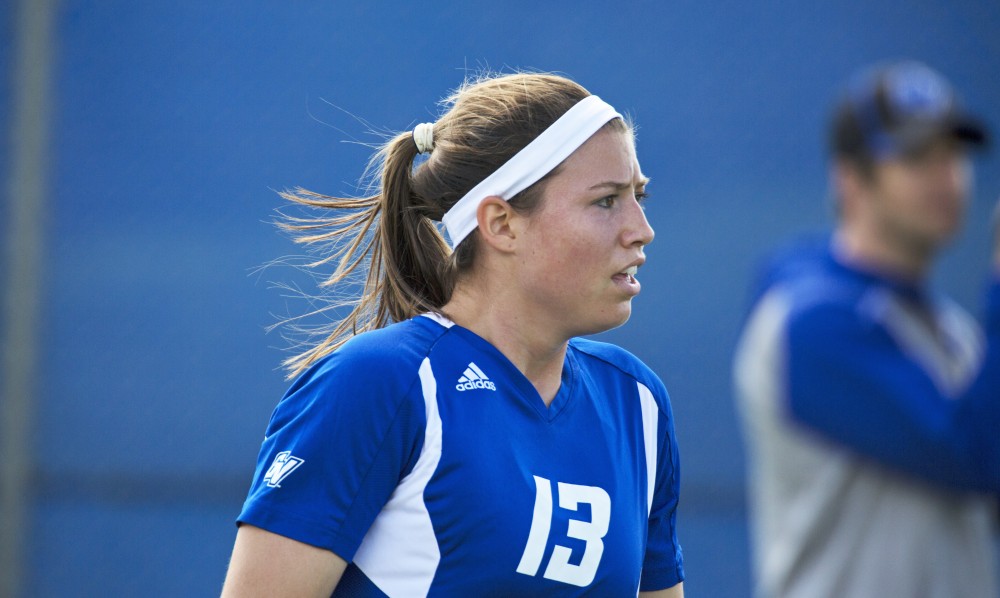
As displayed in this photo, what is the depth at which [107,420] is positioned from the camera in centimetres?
444

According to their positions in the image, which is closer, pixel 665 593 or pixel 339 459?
pixel 339 459

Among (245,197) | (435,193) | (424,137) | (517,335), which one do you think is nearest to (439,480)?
(517,335)

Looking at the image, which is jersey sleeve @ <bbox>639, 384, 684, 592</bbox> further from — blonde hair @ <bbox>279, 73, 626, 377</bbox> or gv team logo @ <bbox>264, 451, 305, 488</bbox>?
gv team logo @ <bbox>264, 451, 305, 488</bbox>

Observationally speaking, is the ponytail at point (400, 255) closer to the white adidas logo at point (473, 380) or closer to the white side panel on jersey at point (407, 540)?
the white adidas logo at point (473, 380)

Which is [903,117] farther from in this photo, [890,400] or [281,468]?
[281,468]

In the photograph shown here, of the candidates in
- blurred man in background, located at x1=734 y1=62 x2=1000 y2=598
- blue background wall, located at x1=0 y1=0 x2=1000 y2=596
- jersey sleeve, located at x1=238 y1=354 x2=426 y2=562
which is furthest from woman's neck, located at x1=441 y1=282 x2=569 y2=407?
blue background wall, located at x1=0 y1=0 x2=1000 y2=596

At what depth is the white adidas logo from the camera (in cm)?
191

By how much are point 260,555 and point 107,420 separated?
9.49 feet

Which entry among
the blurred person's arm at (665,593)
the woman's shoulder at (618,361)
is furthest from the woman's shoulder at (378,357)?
the blurred person's arm at (665,593)

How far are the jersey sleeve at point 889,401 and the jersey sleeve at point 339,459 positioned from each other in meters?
0.87

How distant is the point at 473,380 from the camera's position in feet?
6.33

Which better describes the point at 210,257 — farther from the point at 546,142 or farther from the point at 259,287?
the point at 546,142

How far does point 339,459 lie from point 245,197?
2764 millimetres

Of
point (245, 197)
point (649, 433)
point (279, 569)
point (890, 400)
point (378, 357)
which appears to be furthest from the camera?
point (245, 197)
